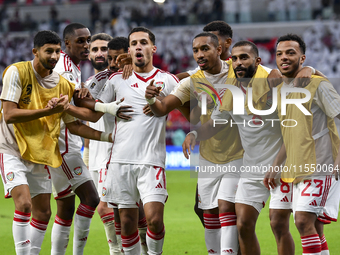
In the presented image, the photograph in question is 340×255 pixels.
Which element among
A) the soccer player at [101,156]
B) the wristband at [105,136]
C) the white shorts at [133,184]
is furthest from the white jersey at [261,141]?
the soccer player at [101,156]

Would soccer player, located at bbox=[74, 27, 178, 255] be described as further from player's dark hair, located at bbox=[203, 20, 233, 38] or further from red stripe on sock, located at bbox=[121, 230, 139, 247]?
player's dark hair, located at bbox=[203, 20, 233, 38]

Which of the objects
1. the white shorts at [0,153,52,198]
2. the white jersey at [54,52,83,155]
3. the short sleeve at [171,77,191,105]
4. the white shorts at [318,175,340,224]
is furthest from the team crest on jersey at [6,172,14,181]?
the white shorts at [318,175,340,224]

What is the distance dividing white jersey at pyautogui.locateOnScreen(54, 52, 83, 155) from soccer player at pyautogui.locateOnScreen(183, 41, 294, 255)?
4.86ft

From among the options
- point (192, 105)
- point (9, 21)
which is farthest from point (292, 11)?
point (192, 105)

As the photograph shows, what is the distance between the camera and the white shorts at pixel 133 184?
4207 millimetres

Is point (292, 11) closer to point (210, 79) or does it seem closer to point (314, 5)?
point (314, 5)

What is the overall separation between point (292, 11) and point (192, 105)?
58.2 feet

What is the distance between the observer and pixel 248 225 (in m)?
3.96

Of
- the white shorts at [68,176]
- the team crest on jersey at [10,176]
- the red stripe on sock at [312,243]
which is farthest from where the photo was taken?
the white shorts at [68,176]

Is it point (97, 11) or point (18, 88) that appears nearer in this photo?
point (18, 88)

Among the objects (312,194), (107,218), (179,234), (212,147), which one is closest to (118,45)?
(212,147)

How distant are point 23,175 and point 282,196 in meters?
2.42

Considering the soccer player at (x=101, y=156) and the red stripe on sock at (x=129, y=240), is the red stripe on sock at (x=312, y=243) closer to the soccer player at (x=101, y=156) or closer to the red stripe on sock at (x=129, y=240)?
the red stripe on sock at (x=129, y=240)

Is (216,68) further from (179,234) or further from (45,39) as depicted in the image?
(179,234)
